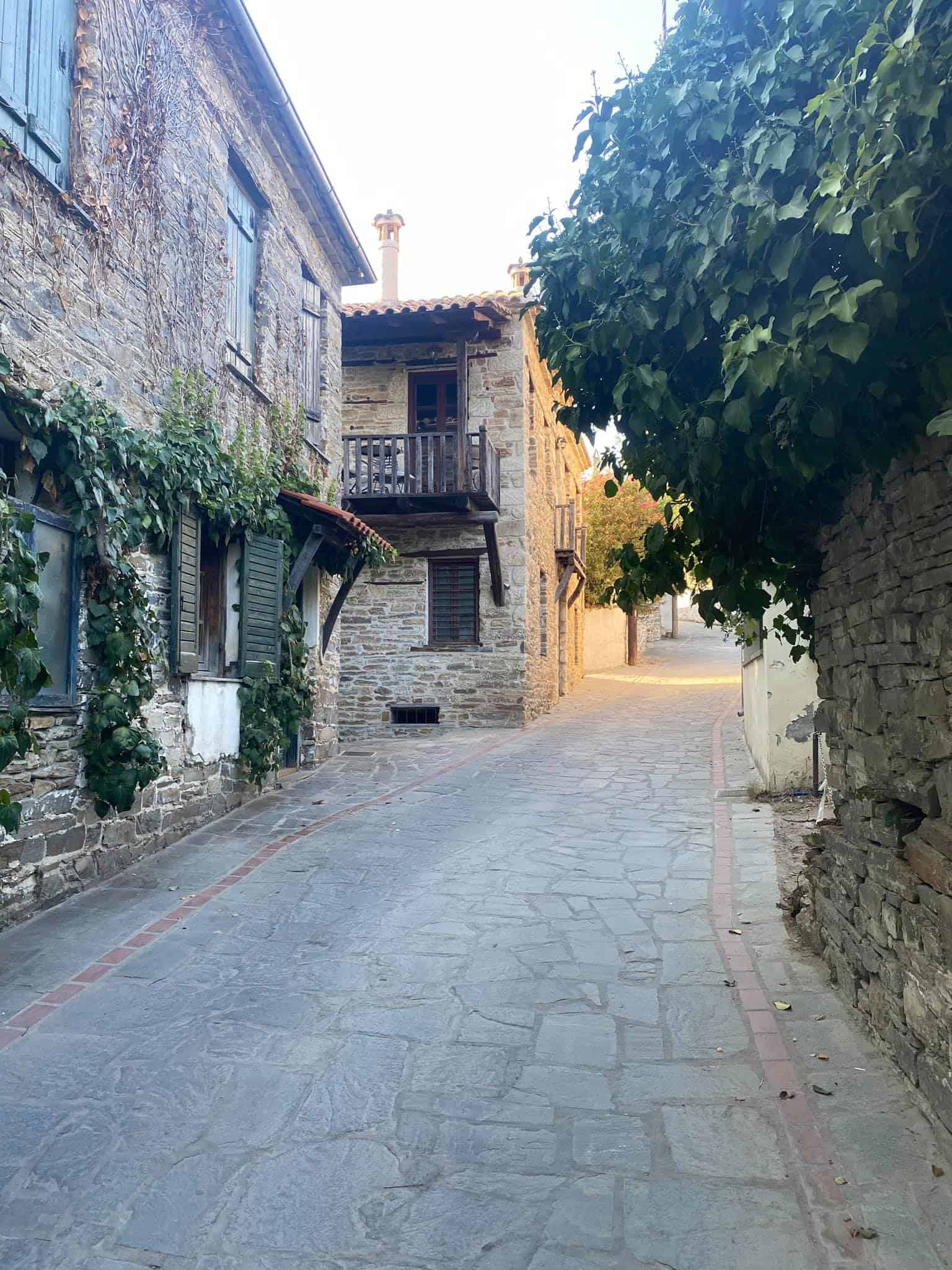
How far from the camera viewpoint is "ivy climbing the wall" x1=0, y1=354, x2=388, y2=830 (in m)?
3.92

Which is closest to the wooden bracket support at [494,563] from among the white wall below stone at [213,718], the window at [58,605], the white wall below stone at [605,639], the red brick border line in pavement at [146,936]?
the red brick border line in pavement at [146,936]

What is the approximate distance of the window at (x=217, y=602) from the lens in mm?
7082

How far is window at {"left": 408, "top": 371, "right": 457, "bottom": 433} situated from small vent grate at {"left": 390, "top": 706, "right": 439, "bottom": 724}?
441 cm

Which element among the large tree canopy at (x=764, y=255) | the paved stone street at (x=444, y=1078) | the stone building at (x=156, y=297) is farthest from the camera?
the stone building at (x=156, y=297)

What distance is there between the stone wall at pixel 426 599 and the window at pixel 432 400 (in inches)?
6.5

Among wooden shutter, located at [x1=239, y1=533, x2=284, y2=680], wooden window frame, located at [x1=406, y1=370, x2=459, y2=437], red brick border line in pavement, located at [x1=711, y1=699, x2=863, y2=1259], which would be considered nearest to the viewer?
red brick border line in pavement, located at [x1=711, y1=699, x2=863, y2=1259]

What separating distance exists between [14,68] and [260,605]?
442 cm

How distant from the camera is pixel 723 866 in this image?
21.3 feet

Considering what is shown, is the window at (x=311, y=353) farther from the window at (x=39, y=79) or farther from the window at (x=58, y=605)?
the window at (x=58, y=605)

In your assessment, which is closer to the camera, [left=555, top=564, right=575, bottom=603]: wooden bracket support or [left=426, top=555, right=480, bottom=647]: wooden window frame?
[left=426, top=555, right=480, bottom=647]: wooden window frame

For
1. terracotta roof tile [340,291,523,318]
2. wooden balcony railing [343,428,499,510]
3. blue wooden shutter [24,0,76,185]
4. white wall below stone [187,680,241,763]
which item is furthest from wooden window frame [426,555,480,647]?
blue wooden shutter [24,0,76,185]

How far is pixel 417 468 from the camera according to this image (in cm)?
1461

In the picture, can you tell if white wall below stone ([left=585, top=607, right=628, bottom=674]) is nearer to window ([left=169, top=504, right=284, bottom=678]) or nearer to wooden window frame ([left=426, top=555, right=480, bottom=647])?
wooden window frame ([left=426, top=555, right=480, bottom=647])

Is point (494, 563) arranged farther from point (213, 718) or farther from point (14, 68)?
point (14, 68)
